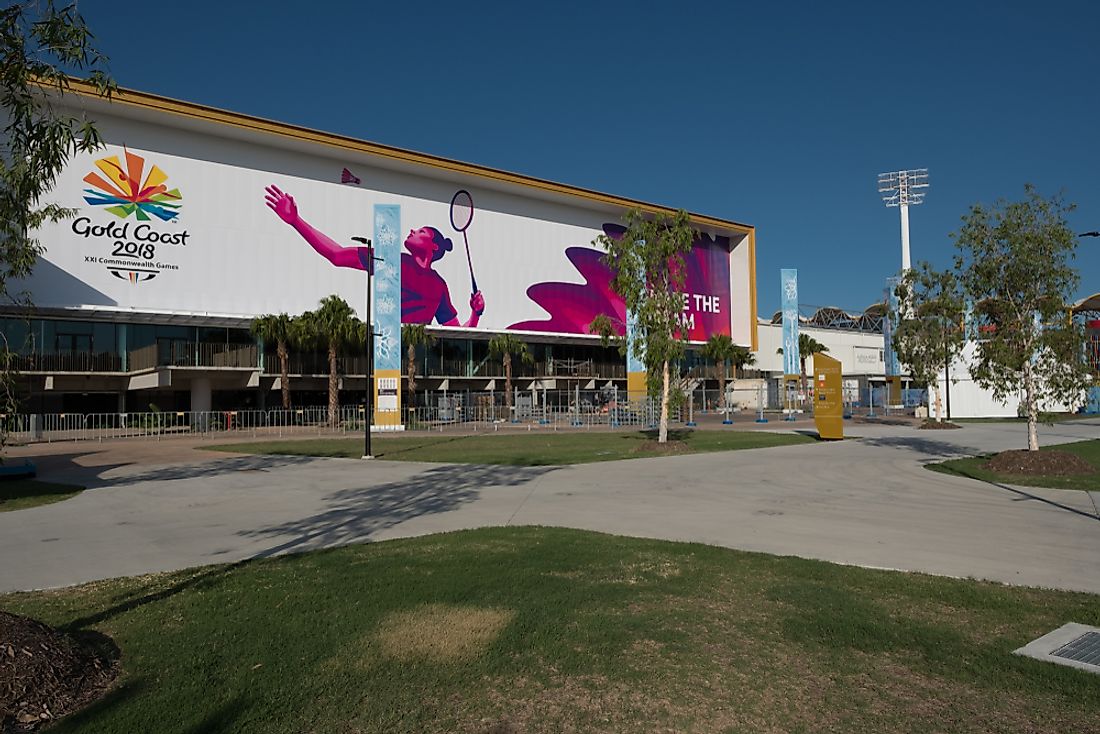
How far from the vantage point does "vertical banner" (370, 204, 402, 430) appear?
42406 millimetres

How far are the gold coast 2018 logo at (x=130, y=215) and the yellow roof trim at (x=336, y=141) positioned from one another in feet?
12.6

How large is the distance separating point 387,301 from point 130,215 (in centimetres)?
1788

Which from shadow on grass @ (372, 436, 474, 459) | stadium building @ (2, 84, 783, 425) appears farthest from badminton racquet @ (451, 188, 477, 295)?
shadow on grass @ (372, 436, 474, 459)

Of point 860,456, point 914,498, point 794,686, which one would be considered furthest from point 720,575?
point 860,456

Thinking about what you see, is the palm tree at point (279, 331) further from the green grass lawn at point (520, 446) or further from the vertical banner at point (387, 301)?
the green grass lawn at point (520, 446)

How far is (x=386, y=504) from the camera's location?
1412 centimetres

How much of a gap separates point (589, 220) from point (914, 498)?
57808 millimetres

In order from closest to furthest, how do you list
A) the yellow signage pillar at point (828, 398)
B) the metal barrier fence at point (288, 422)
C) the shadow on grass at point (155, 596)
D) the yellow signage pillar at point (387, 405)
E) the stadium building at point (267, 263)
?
the shadow on grass at point (155, 596) < the yellow signage pillar at point (828, 398) < the metal barrier fence at point (288, 422) < the yellow signage pillar at point (387, 405) < the stadium building at point (267, 263)

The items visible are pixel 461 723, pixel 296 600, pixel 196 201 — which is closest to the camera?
pixel 461 723

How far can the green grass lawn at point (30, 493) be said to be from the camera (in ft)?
48.3

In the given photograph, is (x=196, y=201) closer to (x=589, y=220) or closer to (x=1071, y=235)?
(x=589, y=220)

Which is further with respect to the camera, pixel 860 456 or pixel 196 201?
pixel 196 201

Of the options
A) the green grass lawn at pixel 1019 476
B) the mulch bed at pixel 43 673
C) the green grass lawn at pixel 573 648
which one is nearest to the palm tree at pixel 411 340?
the green grass lawn at pixel 1019 476

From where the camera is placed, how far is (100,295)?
45.2 metres
